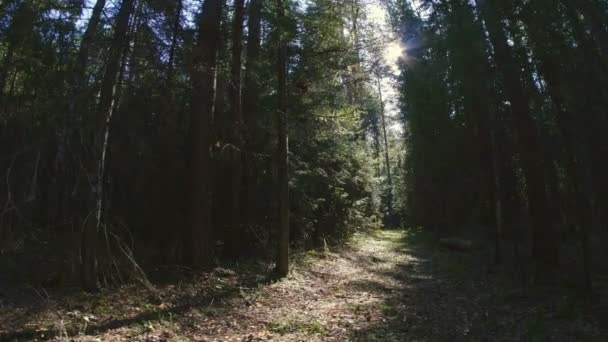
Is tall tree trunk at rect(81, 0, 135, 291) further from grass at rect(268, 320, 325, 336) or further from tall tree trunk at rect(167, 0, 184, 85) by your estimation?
grass at rect(268, 320, 325, 336)

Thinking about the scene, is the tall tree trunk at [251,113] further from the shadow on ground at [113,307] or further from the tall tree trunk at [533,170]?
the tall tree trunk at [533,170]

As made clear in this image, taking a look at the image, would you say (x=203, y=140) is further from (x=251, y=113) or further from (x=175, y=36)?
(x=251, y=113)

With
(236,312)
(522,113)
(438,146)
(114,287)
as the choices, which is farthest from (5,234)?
(438,146)

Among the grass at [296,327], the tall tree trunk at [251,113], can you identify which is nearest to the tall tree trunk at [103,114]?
the grass at [296,327]

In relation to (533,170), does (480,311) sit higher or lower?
lower

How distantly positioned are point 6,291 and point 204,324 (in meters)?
3.17

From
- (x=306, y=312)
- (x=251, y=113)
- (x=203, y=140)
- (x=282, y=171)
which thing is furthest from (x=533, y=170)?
(x=203, y=140)

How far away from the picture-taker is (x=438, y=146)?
2153 centimetres

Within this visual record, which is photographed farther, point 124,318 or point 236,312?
point 236,312

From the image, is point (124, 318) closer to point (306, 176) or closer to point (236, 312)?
point (236, 312)

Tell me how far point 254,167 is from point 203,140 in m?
3.06

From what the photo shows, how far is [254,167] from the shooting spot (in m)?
12.4

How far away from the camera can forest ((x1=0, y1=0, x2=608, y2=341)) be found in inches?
245

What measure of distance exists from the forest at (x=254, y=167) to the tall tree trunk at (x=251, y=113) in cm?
6
